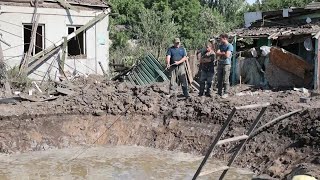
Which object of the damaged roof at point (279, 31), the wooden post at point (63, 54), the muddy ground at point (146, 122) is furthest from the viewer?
the wooden post at point (63, 54)

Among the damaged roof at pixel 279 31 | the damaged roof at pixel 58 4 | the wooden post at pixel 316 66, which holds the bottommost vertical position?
the wooden post at pixel 316 66

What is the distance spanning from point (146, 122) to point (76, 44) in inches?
343

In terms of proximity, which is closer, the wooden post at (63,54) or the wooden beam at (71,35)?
the wooden beam at (71,35)

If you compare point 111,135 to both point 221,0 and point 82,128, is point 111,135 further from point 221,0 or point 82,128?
point 221,0

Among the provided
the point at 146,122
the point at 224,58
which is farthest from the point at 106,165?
the point at 224,58

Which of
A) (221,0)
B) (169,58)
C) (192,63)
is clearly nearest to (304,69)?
(192,63)

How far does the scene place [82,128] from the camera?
1222 centimetres

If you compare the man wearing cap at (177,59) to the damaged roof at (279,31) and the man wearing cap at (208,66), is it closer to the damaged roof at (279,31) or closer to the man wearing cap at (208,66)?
the man wearing cap at (208,66)

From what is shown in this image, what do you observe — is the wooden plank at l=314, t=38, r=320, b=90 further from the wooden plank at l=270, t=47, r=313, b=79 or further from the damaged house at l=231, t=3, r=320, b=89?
the wooden plank at l=270, t=47, r=313, b=79

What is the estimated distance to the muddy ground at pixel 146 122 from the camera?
33.1 ft

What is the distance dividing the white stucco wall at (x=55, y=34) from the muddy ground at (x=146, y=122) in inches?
204

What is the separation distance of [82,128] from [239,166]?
4408 mm

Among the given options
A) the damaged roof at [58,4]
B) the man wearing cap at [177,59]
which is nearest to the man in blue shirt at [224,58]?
the man wearing cap at [177,59]

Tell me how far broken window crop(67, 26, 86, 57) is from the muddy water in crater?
28.8 ft
